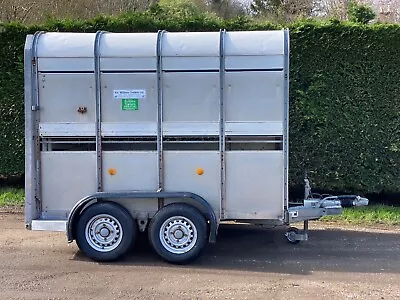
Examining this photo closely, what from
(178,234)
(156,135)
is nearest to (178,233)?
(178,234)

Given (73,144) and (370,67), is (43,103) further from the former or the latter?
(370,67)

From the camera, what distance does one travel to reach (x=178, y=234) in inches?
360

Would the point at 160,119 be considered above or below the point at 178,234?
above

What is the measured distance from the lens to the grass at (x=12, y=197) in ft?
44.4

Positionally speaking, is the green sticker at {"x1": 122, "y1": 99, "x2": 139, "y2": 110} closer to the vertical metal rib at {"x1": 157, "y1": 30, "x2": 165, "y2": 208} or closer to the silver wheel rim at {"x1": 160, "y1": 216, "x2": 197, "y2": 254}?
the vertical metal rib at {"x1": 157, "y1": 30, "x2": 165, "y2": 208}

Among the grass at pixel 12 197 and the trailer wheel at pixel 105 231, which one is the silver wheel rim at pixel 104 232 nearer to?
the trailer wheel at pixel 105 231

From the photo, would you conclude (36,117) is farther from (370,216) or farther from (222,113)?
(370,216)

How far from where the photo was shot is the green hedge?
1288cm

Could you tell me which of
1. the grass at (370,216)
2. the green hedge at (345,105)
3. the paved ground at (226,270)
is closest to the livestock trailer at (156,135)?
the paved ground at (226,270)

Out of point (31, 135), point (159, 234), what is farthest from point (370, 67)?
point (31, 135)

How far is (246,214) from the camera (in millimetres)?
9297

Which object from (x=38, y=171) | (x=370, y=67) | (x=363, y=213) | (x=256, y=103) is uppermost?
(x=370, y=67)

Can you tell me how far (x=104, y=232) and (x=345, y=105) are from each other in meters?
5.92

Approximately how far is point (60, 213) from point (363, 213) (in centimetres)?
614
